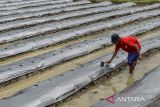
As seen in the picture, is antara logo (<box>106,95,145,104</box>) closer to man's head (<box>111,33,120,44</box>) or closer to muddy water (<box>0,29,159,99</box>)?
man's head (<box>111,33,120,44</box>)

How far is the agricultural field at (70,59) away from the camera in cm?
794

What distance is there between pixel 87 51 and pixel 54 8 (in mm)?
10333

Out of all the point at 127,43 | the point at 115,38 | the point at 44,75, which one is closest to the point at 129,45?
the point at 127,43

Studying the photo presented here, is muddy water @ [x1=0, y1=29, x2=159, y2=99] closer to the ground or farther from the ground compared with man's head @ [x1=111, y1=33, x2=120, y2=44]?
closer to the ground

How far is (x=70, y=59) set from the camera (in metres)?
11.5

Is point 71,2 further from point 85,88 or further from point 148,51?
point 85,88

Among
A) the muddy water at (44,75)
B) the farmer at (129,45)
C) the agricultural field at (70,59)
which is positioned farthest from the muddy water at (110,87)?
the muddy water at (44,75)

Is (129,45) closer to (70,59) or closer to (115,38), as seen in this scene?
(115,38)

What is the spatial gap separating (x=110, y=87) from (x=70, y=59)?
2.59 metres

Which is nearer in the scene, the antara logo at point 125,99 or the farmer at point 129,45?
the antara logo at point 125,99

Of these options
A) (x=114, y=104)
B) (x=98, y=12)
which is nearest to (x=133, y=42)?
(x=114, y=104)

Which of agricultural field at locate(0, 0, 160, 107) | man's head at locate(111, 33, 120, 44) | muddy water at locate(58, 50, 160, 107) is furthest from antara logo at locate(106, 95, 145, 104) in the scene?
man's head at locate(111, 33, 120, 44)

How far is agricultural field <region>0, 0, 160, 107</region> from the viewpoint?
794 centimetres

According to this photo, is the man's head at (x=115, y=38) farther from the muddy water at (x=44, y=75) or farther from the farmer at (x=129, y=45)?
the muddy water at (x=44, y=75)
